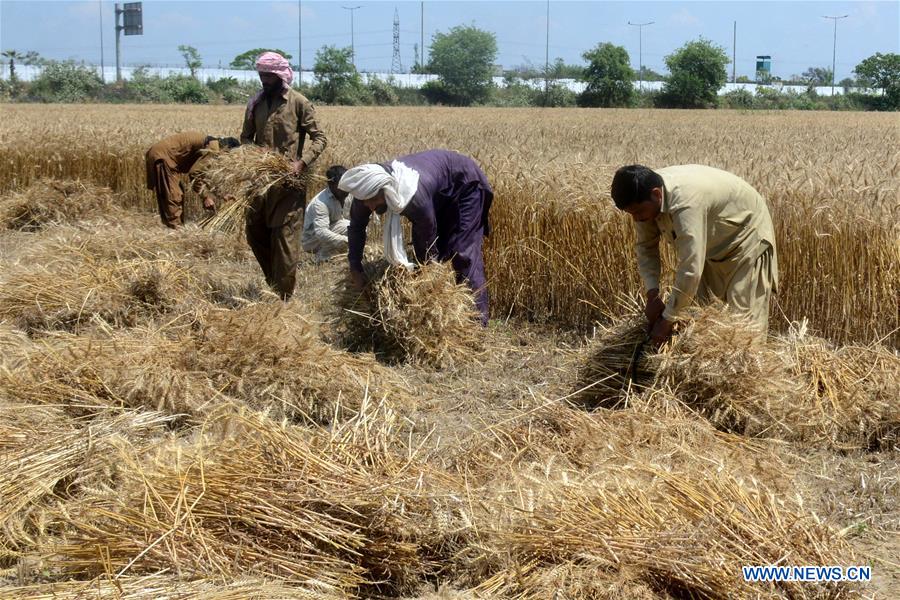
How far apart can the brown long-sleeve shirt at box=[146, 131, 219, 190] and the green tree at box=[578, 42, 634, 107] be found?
4052cm

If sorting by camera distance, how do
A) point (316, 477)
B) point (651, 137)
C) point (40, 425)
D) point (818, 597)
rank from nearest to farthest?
point (818, 597) < point (316, 477) < point (40, 425) < point (651, 137)

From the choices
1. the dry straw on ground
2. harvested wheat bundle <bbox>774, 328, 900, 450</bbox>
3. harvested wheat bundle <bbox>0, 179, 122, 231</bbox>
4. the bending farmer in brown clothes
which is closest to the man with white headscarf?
the bending farmer in brown clothes

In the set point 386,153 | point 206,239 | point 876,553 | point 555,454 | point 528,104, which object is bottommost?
point 876,553

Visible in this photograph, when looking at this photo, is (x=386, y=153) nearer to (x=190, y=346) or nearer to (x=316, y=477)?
(x=190, y=346)

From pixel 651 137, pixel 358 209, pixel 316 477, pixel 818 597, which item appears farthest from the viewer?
pixel 651 137

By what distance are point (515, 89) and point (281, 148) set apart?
51677 millimetres

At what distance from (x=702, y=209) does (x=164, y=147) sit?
5.92 m

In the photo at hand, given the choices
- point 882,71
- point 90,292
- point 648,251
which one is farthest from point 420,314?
point 882,71

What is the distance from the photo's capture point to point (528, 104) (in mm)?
49219

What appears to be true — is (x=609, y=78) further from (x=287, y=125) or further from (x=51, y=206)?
(x=287, y=125)

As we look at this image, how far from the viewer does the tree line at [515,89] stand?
1658 inches

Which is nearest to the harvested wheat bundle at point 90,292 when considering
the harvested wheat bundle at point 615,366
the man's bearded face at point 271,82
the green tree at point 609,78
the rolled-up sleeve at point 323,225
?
the rolled-up sleeve at point 323,225

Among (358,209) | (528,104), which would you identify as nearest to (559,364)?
(358,209)

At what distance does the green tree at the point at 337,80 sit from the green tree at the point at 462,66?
8.33 m
